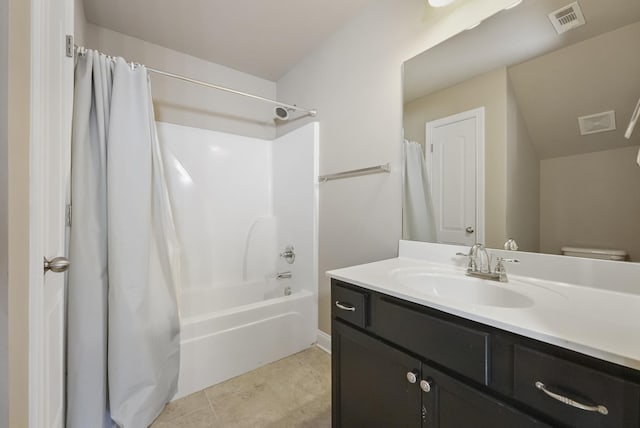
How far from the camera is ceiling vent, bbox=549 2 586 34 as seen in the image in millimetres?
949

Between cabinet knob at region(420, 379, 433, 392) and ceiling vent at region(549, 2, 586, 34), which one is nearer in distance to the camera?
cabinet knob at region(420, 379, 433, 392)

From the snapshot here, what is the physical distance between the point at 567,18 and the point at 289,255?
84.3 inches

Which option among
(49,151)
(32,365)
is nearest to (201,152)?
(49,151)

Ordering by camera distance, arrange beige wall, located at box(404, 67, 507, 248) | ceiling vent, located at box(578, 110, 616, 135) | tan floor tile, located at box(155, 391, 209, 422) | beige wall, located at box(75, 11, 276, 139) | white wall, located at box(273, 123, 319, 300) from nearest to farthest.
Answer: ceiling vent, located at box(578, 110, 616, 135), beige wall, located at box(404, 67, 507, 248), tan floor tile, located at box(155, 391, 209, 422), beige wall, located at box(75, 11, 276, 139), white wall, located at box(273, 123, 319, 300)

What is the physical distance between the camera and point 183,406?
1.47 metres

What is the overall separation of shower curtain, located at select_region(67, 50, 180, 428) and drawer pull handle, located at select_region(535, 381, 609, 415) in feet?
5.26

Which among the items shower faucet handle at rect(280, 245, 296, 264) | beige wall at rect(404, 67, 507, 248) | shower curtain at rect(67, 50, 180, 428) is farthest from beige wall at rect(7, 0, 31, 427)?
shower faucet handle at rect(280, 245, 296, 264)

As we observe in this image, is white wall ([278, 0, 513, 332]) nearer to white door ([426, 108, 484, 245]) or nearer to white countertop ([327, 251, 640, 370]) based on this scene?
white door ([426, 108, 484, 245])

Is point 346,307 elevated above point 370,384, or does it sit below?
above

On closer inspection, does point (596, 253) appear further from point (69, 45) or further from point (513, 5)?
point (69, 45)

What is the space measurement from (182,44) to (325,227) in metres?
1.85

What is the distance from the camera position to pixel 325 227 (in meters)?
2.05

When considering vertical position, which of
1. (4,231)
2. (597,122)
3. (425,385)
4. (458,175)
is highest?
(597,122)

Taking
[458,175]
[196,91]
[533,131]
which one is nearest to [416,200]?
[458,175]
